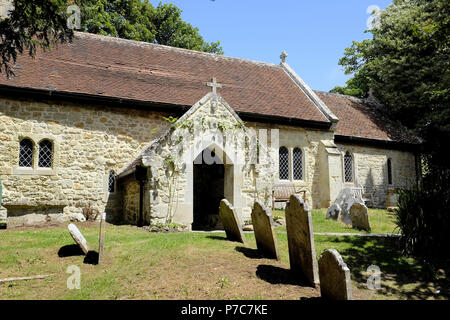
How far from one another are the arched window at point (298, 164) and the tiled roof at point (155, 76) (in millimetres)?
1738

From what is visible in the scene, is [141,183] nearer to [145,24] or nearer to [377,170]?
[377,170]

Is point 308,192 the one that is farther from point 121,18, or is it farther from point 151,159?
point 121,18

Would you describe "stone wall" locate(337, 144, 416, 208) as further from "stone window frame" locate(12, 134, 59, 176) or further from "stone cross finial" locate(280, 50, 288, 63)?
"stone window frame" locate(12, 134, 59, 176)

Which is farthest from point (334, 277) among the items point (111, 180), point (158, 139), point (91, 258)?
point (111, 180)

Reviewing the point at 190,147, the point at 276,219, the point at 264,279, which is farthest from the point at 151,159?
the point at 264,279

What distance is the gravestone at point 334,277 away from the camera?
4.21 m

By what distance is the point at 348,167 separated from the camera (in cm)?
1888

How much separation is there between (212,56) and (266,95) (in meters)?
4.32

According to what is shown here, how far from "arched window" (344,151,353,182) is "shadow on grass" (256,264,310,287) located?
13.9 metres

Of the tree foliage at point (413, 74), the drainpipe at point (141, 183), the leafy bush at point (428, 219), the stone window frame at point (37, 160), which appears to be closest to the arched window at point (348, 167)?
the tree foliage at point (413, 74)

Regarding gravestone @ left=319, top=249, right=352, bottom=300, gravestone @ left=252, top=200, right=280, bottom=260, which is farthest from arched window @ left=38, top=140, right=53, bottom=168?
gravestone @ left=319, top=249, right=352, bottom=300

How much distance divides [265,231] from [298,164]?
10760 mm

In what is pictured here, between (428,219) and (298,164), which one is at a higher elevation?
A: (298,164)

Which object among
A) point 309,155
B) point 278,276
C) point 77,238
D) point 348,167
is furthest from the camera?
point 348,167
